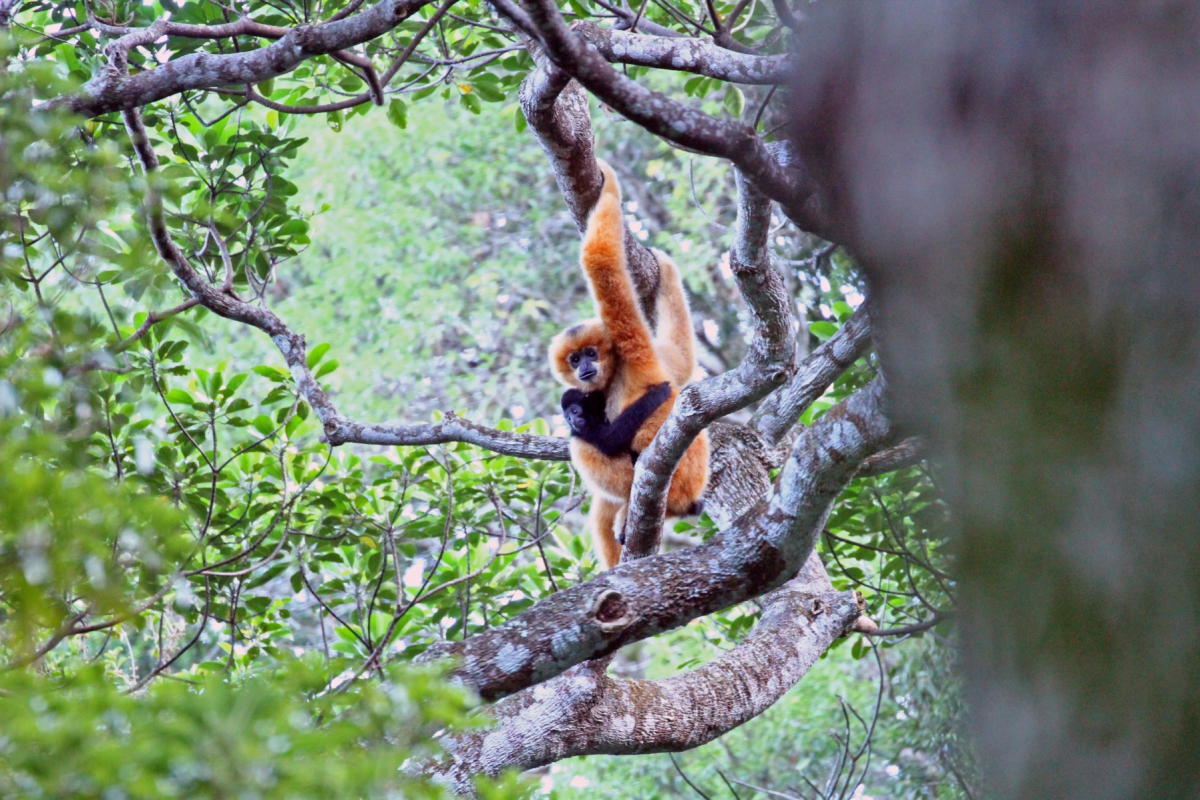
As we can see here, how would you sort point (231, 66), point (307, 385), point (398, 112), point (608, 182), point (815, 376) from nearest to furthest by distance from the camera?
point (231, 66), point (815, 376), point (307, 385), point (608, 182), point (398, 112)

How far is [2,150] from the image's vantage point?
194cm

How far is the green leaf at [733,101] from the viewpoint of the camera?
568 centimetres

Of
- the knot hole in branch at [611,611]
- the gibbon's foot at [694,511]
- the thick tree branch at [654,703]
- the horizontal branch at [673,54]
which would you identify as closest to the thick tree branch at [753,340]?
the horizontal branch at [673,54]

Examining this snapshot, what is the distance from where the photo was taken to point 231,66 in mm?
3699

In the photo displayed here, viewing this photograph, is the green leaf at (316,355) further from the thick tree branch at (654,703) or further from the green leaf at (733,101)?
the green leaf at (733,101)

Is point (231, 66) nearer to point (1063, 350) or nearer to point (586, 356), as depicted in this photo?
point (586, 356)

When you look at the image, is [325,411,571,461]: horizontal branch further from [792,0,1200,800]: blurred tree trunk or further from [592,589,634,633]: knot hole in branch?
[792,0,1200,800]: blurred tree trunk

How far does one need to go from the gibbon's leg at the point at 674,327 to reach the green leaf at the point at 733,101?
94cm

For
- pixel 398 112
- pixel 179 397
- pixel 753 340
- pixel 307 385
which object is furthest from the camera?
pixel 398 112

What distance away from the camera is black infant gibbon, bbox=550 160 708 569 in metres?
4.70

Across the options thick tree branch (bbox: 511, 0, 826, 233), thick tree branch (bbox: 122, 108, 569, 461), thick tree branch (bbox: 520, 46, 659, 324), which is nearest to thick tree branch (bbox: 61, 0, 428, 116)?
thick tree branch (bbox: 122, 108, 569, 461)

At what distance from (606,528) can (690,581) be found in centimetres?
260

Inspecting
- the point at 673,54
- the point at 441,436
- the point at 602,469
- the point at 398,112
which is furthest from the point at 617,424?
the point at 673,54

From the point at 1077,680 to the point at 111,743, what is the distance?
1.05 meters
